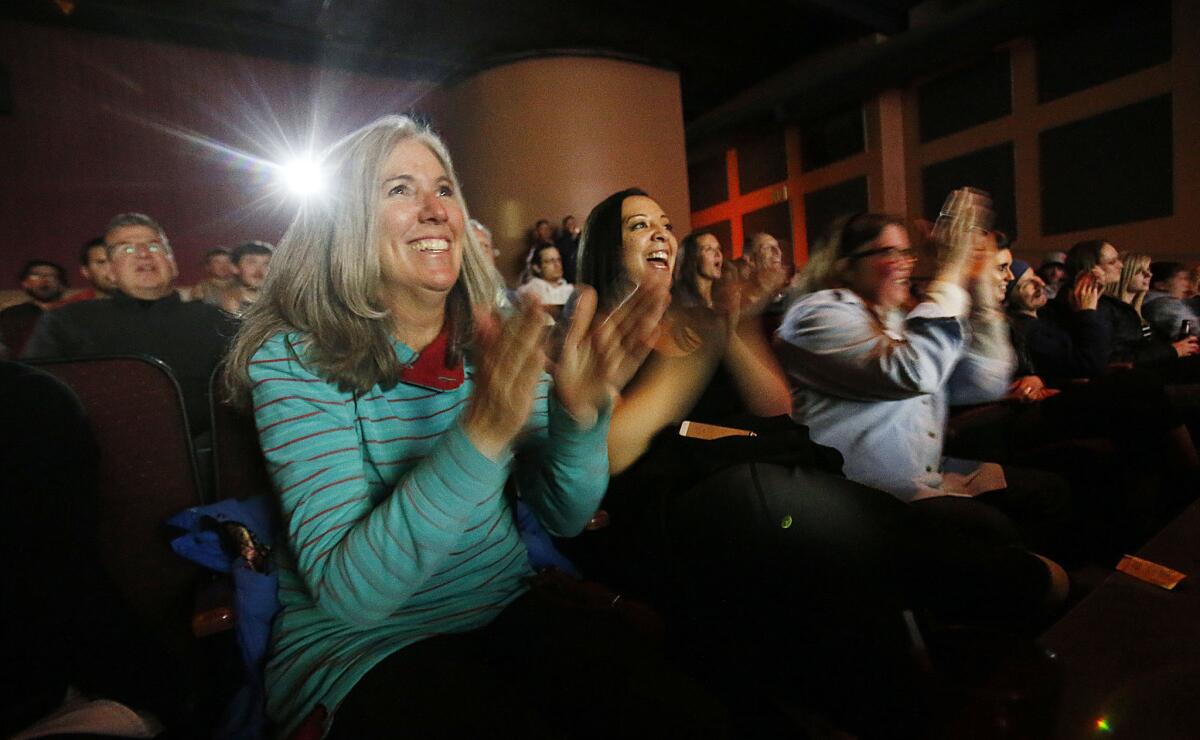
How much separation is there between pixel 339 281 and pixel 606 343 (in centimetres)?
50

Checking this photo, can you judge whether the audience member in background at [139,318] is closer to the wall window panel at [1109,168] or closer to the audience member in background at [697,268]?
the audience member in background at [697,268]

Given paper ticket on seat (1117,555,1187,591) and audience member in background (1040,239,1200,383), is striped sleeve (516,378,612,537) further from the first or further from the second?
audience member in background (1040,239,1200,383)

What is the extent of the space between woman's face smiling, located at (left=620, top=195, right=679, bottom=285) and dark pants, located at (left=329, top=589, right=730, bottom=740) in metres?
0.92

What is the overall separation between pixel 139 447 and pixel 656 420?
3.35ft

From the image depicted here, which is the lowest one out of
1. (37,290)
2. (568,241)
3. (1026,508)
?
(1026,508)

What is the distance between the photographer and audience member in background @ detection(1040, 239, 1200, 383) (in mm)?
2877

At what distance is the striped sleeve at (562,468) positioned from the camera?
1002mm

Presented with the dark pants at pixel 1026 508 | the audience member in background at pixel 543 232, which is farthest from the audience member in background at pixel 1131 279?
the audience member in background at pixel 543 232

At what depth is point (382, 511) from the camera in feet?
2.64

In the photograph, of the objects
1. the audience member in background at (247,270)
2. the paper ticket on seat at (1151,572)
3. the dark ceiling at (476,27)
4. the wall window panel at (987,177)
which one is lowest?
the paper ticket on seat at (1151,572)

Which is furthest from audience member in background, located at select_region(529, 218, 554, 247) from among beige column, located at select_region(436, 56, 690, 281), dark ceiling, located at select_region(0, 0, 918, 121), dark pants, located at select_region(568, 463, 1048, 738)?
dark pants, located at select_region(568, 463, 1048, 738)

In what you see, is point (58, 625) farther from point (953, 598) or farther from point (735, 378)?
point (953, 598)

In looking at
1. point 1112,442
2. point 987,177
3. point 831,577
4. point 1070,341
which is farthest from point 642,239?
point 987,177

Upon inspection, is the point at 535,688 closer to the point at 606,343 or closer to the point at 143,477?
the point at 606,343
